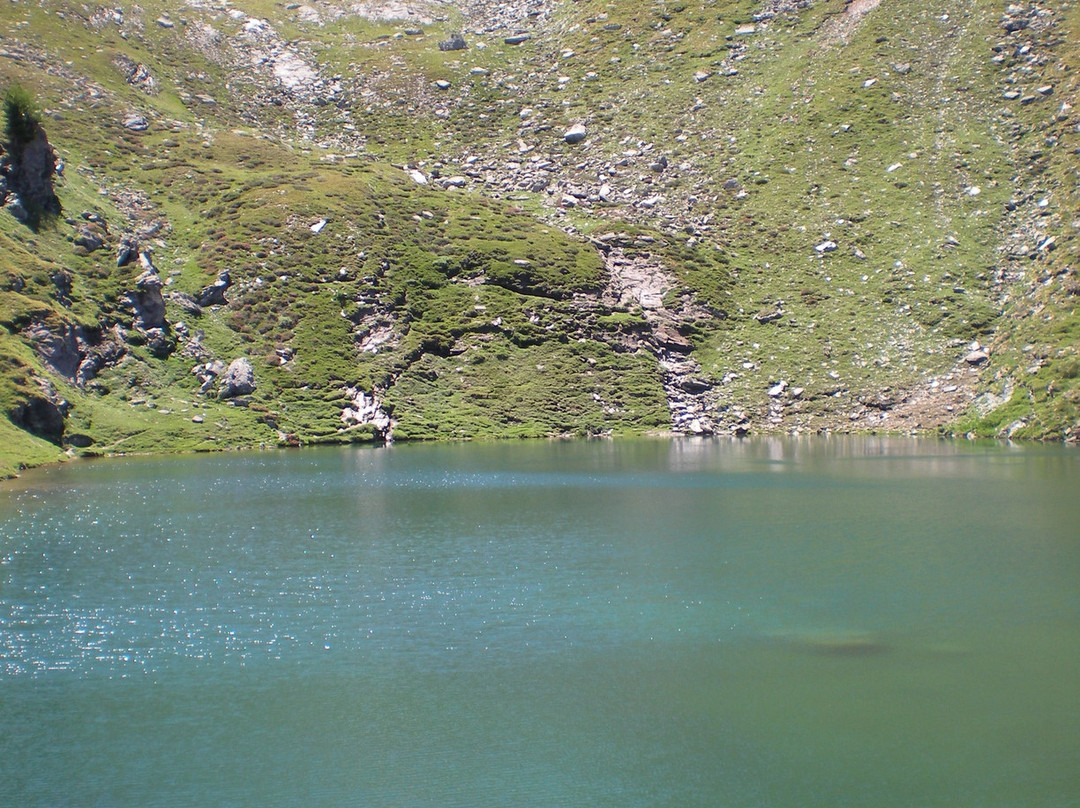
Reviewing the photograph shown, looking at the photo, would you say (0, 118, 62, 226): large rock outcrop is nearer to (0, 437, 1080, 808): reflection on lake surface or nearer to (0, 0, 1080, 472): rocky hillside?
(0, 0, 1080, 472): rocky hillside

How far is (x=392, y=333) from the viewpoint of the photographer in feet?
322

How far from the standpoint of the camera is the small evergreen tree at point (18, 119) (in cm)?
8888

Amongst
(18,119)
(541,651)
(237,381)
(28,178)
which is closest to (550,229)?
(237,381)

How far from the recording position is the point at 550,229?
380ft

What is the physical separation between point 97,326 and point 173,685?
221ft

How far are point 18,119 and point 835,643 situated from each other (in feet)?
289

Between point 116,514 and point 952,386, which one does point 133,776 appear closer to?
point 116,514

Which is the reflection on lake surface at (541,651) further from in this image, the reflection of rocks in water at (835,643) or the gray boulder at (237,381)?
the gray boulder at (237,381)

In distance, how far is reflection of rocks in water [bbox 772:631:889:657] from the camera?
2584cm

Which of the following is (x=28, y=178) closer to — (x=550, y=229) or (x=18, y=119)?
(x=18, y=119)

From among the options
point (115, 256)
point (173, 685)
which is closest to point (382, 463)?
point (115, 256)

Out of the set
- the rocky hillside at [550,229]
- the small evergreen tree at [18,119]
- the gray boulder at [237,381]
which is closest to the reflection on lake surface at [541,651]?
the rocky hillside at [550,229]

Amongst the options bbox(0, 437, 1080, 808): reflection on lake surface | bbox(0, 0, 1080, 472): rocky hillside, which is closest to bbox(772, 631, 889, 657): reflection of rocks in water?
bbox(0, 437, 1080, 808): reflection on lake surface

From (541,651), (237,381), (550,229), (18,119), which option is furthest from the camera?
(550,229)
